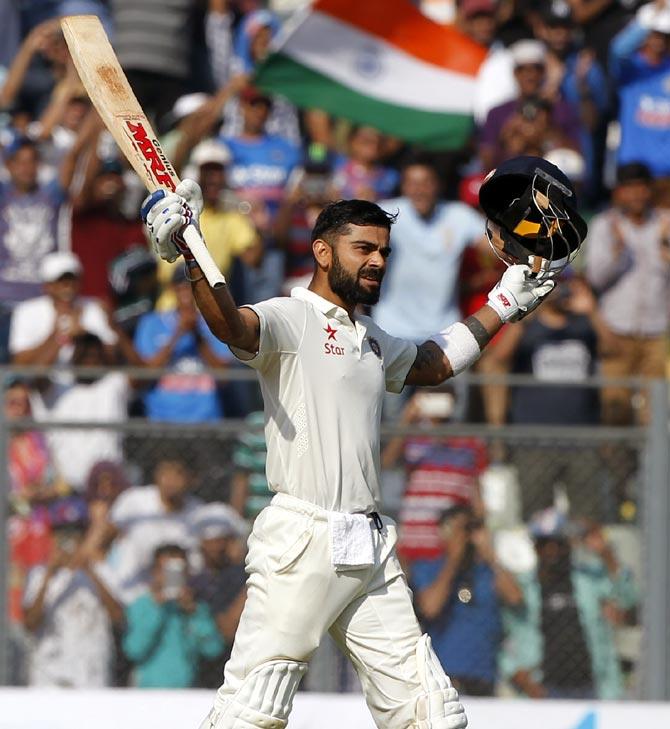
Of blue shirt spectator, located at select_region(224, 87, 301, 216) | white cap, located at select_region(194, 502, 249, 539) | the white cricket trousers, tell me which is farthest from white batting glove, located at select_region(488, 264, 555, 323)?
blue shirt spectator, located at select_region(224, 87, 301, 216)

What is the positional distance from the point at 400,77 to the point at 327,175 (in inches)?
47.1

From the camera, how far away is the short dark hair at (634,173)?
10055 millimetres

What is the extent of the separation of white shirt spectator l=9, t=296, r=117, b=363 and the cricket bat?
4050 millimetres

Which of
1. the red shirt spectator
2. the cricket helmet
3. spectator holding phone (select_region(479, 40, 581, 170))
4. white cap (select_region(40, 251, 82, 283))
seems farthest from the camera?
spectator holding phone (select_region(479, 40, 581, 170))

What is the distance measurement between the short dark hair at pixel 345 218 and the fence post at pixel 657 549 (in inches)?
125

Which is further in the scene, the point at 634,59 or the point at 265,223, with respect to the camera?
the point at 634,59

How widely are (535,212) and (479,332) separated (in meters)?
0.46

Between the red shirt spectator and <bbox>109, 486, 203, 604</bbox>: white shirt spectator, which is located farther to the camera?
the red shirt spectator

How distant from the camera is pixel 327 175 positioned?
33.6ft

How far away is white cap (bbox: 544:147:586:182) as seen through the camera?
10.4 meters

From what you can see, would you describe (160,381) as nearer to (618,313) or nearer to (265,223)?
(265,223)

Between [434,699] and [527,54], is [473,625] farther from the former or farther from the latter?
[527,54]

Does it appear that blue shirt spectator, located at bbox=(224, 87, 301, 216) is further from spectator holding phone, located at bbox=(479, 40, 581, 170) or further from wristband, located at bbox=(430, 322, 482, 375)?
wristband, located at bbox=(430, 322, 482, 375)

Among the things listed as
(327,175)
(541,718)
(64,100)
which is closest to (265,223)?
(327,175)
